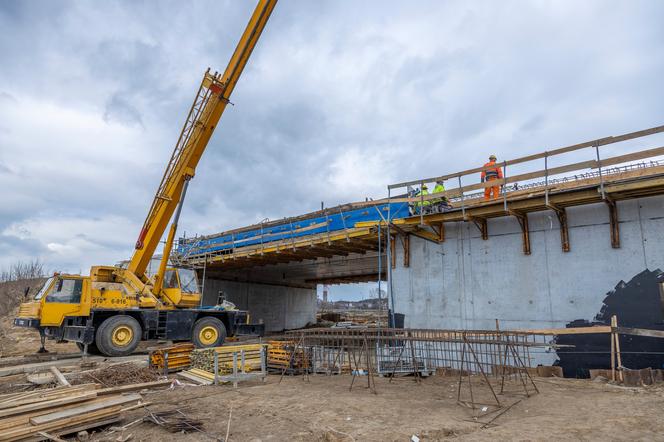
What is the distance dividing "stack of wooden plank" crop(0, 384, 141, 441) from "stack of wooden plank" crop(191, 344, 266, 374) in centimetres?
383

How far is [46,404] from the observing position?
6.10m

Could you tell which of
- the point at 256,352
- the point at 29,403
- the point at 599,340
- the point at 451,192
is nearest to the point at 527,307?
the point at 599,340

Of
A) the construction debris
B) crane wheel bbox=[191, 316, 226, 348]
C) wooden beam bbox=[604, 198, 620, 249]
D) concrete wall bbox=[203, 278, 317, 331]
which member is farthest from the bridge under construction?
concrete wall bbox=[203, 278, 317, 331]

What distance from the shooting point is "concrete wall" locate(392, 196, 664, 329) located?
1051 cm

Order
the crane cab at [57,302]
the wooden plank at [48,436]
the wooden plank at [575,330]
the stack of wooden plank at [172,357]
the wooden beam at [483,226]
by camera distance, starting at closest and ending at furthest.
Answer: the wooden plank at [48,436] < the wooden plank at [575,330] < the stack of wooden plank at [172,357] < the wooden beam at [483,226] < the crane cab at [57,302]

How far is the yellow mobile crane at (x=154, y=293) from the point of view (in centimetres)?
1377

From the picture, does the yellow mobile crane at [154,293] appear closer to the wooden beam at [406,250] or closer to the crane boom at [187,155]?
the crane boom at [187,155]

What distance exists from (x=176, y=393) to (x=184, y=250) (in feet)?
57.0

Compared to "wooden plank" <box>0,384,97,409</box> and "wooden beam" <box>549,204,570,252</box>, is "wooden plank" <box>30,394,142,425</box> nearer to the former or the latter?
"wooden plank" <box>0,384,97,409</box>

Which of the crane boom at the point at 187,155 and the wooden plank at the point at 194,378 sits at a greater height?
the crane boom at the point at 187,155

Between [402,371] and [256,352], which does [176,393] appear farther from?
[402,371]

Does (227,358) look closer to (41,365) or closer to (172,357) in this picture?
(172,357)

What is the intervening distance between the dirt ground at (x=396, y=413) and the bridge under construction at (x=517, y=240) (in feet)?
8.57

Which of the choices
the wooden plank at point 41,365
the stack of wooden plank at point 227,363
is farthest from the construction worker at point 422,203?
the wooden plank at point 41,365
